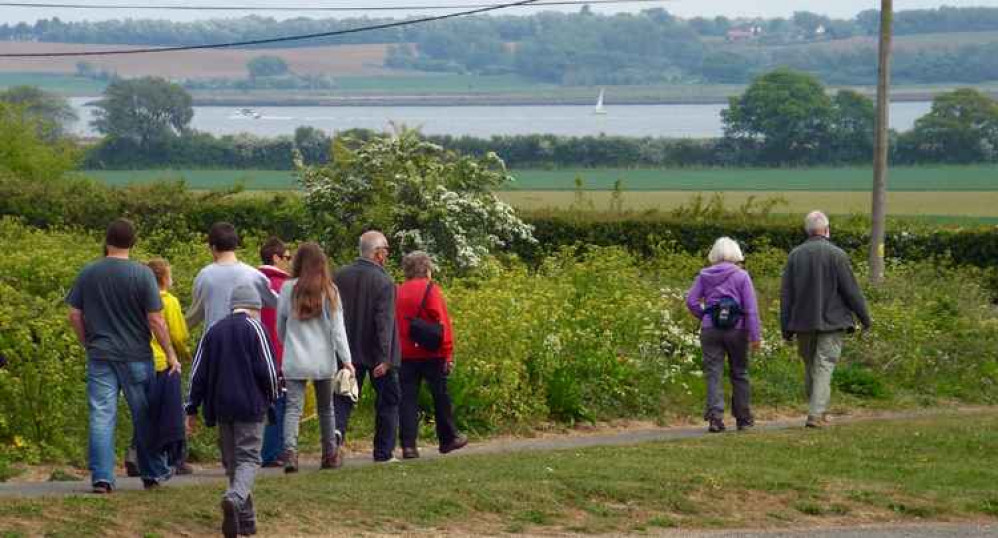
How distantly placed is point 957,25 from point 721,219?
16653 centimetres

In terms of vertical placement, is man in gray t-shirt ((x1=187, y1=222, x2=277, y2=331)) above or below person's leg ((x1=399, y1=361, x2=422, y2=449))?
above

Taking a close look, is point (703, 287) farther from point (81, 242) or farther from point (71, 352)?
point (81, 242)

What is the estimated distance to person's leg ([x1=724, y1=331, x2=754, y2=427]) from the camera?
1441 cm

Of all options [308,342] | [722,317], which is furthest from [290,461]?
[722,317]

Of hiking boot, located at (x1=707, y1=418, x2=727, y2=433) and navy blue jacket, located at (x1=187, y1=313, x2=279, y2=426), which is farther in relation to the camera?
hiking boot, located at (x1=707, y1=418, x2=727, y2=433)

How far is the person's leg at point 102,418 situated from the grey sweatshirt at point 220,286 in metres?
0.79

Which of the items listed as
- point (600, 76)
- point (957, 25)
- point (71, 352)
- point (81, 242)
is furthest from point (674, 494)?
point (957, 25)

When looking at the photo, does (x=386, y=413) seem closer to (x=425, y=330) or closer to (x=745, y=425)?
(x=425, y=330)

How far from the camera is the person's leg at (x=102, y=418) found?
10.6 m

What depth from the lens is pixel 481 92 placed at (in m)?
171

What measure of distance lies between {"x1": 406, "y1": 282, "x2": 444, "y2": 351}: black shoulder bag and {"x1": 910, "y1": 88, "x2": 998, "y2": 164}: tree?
64.5 m

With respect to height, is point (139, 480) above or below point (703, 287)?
below

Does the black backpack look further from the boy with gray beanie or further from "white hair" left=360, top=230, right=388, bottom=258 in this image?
the boy with gray beanie

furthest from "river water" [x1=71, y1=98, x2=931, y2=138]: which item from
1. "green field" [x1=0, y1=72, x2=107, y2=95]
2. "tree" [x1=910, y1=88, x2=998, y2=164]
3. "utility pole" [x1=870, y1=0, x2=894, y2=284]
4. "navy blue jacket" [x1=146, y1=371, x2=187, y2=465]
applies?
"navy blue jacket" [x1=146, y1=371, x2=187, y2=465]
